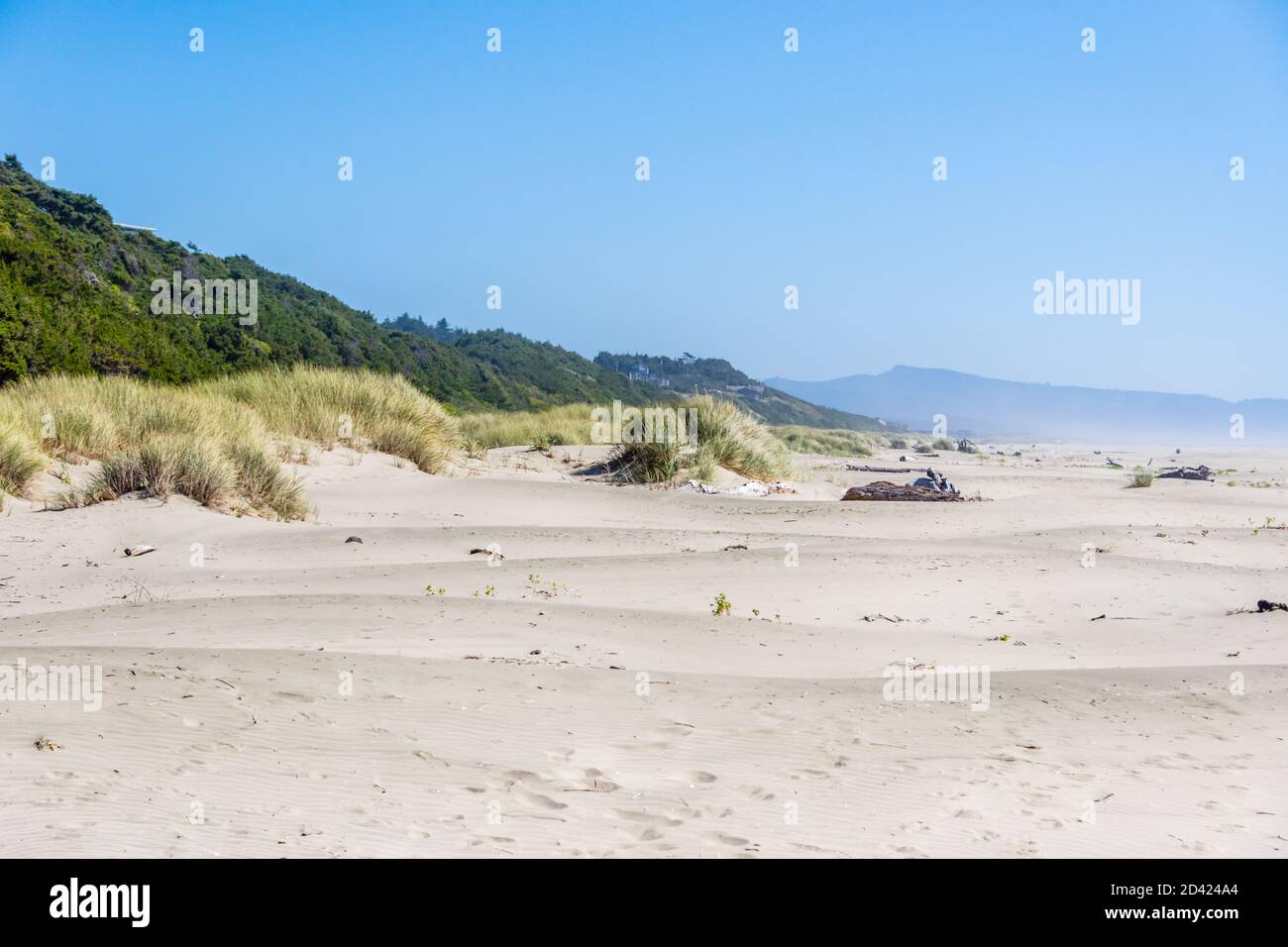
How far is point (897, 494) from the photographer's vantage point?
613 inches

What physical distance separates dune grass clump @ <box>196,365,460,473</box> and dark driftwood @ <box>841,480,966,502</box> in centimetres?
633

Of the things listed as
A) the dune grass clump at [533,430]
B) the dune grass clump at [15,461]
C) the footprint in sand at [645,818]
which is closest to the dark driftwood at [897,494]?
the dune grass clump at [533,430]

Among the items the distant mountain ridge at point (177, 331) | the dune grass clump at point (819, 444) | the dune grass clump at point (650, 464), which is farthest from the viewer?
the dune grass clump at point (819, 444)

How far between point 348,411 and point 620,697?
1223 cm

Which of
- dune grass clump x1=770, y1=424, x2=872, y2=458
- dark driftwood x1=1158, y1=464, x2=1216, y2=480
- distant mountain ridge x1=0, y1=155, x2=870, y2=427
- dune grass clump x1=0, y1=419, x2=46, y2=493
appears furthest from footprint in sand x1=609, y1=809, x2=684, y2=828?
dune grass clump x1=770, y1=424, x2=872, y2=458

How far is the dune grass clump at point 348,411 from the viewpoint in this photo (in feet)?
50.4

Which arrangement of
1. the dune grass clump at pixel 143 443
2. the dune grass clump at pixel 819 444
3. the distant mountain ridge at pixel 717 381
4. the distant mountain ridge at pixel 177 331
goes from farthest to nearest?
the distant mountain ridge at pixel 717 381 < the dune grass clump at pixel 819 444 < the distant mountain ridge at pixel 177 331 < the dune grass clump at pixel 143 443

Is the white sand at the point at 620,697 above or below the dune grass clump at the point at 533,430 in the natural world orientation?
below

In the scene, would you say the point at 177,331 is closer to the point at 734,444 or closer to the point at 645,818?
the point at 734,444

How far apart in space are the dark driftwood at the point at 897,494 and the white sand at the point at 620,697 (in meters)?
4.55

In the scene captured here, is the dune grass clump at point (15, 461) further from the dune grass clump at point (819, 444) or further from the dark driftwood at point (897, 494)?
the dune grass clump at point (819, 444)

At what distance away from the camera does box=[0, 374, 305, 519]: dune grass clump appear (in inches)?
406

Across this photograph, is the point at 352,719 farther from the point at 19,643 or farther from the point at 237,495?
the point at 237,495

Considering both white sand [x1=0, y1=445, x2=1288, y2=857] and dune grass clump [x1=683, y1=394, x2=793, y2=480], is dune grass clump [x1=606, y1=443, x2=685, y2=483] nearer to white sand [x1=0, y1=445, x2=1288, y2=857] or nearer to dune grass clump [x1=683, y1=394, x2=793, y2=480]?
dune grass clump [x1=683, y1=394, x2=793, y2=480]
